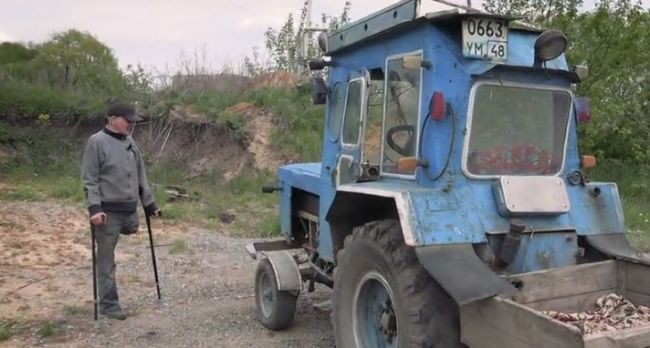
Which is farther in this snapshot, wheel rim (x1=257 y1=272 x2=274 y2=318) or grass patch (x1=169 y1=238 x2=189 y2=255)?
grass patch (x1=169 y1=238 x2=189 y2=255)

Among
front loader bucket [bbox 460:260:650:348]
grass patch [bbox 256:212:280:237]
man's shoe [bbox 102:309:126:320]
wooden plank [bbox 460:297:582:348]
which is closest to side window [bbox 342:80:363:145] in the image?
front loader bucket [bbox 460:260:650:348]

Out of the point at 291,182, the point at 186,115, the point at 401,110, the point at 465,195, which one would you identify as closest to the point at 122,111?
the point at 291,182

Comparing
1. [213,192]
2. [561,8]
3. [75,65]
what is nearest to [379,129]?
[561,8]

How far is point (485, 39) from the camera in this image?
4199mm

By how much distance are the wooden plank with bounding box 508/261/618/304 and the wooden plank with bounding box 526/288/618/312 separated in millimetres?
18

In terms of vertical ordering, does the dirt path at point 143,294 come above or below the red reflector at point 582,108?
below

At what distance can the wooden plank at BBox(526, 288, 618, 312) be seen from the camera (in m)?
3.85

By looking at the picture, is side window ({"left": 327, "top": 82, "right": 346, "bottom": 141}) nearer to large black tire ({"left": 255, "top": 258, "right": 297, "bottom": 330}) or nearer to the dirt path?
large black tire ({"left": 255, "top": 258, "right": 297, "bottom": 330})

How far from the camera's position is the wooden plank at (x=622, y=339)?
2.90 metres

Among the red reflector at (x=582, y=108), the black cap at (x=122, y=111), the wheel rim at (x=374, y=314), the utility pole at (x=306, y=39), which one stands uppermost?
the utility pole at (x=306, y=39)

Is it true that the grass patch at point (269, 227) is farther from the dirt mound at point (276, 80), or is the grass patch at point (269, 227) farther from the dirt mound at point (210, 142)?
the dirt mound at point (276, 80)

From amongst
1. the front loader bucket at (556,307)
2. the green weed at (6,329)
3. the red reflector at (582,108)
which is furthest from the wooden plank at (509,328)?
the green weed at (6,329)

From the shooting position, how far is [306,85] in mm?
17328

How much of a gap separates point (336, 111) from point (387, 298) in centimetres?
181
